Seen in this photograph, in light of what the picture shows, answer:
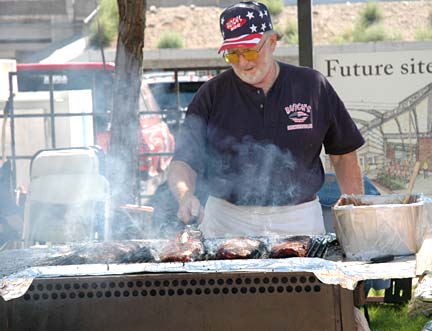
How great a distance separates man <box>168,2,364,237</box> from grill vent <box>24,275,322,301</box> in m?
1.01

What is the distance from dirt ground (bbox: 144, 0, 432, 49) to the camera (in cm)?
2439

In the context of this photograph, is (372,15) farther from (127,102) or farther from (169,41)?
(127,102)

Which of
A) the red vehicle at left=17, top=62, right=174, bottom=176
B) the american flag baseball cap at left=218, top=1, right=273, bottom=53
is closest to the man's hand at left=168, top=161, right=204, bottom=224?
the american flag baseball cap at left=218, top=1, right=273, bottom=53

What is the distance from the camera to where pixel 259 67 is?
13.0 ft

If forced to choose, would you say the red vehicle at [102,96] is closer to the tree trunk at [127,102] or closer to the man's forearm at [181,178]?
the tree trunk at [127,102]

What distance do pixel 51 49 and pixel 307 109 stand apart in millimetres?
16540

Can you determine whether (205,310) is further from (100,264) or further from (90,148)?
(90,148)

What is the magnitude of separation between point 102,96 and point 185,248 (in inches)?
281

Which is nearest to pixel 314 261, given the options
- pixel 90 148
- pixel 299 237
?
pixel 299 237

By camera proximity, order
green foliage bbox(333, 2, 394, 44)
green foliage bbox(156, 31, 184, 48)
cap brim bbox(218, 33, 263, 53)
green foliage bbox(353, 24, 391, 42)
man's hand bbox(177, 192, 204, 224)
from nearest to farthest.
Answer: man's hand bbox(177, 192, 204, 224) < cap brim bbox(218, 33, 263, 53) < green foliage bbox(353, 24, 391, 42) < green foliage bbox(333, 2, 394, 44) < green foliage bbox(156, 31, 184, 48)

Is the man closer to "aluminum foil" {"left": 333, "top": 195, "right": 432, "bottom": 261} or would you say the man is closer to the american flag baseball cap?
the american flag baseball cap

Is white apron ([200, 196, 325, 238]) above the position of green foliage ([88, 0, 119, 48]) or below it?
below

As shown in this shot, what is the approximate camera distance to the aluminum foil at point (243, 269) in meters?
2.84

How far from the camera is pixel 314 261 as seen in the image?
2926 mm
